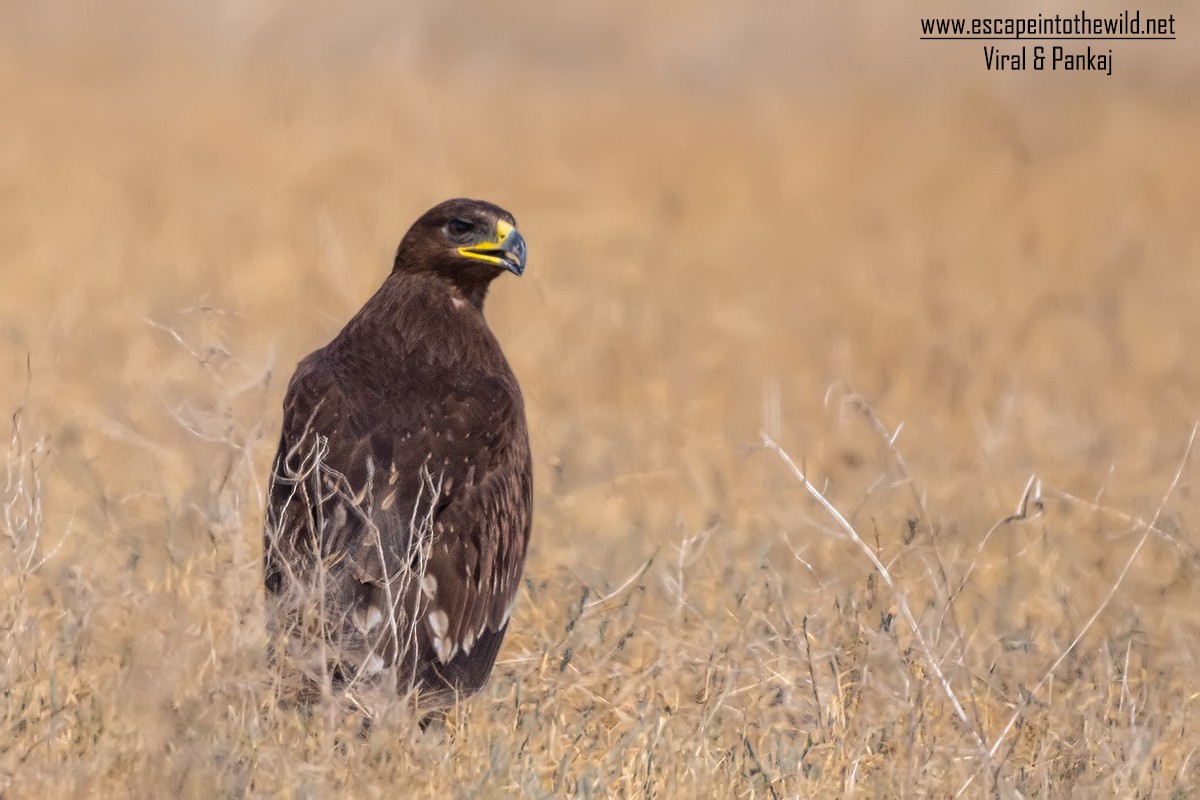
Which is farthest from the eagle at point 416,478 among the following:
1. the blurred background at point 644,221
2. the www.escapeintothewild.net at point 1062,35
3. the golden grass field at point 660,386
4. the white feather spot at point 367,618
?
the www.escapeintothewild.net at point 1062,35

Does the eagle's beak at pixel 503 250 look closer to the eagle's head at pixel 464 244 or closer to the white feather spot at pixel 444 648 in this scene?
the eagle's head at pixel 464 244

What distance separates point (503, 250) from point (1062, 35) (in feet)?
30.9

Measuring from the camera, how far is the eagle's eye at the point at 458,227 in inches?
226

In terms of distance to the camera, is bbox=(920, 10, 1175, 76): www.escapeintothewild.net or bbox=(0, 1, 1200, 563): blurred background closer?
bbox=(0, 1, 1200, 563): blurred background

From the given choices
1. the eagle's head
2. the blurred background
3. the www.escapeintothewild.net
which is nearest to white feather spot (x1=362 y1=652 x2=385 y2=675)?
the blurred background

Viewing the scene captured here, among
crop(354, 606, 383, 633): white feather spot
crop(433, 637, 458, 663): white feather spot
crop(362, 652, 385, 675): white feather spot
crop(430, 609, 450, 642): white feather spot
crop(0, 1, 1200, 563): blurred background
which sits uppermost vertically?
crop(354, 606, 383, 633): white feather spot

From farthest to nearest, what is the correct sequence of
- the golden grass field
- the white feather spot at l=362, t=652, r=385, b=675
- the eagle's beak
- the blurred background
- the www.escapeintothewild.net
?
the www.escapeintothewild.net, the blurred background, the eagle's beak, the white feather spot at l=362, t=652, r=385, b=675, the golden grass field

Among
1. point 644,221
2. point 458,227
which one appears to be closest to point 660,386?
point 644,221

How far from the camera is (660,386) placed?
9.38 metres

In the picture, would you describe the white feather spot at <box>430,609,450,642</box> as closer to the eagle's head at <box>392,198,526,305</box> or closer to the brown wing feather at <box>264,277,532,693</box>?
the brown wing feather at <box>264,277,532,693</box>

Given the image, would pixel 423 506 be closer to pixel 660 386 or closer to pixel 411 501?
pixel 411 501

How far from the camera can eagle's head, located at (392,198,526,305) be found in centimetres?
569

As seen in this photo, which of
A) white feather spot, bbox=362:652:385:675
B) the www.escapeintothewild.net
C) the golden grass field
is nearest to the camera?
the golden grass field

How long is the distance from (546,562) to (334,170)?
245 inches
